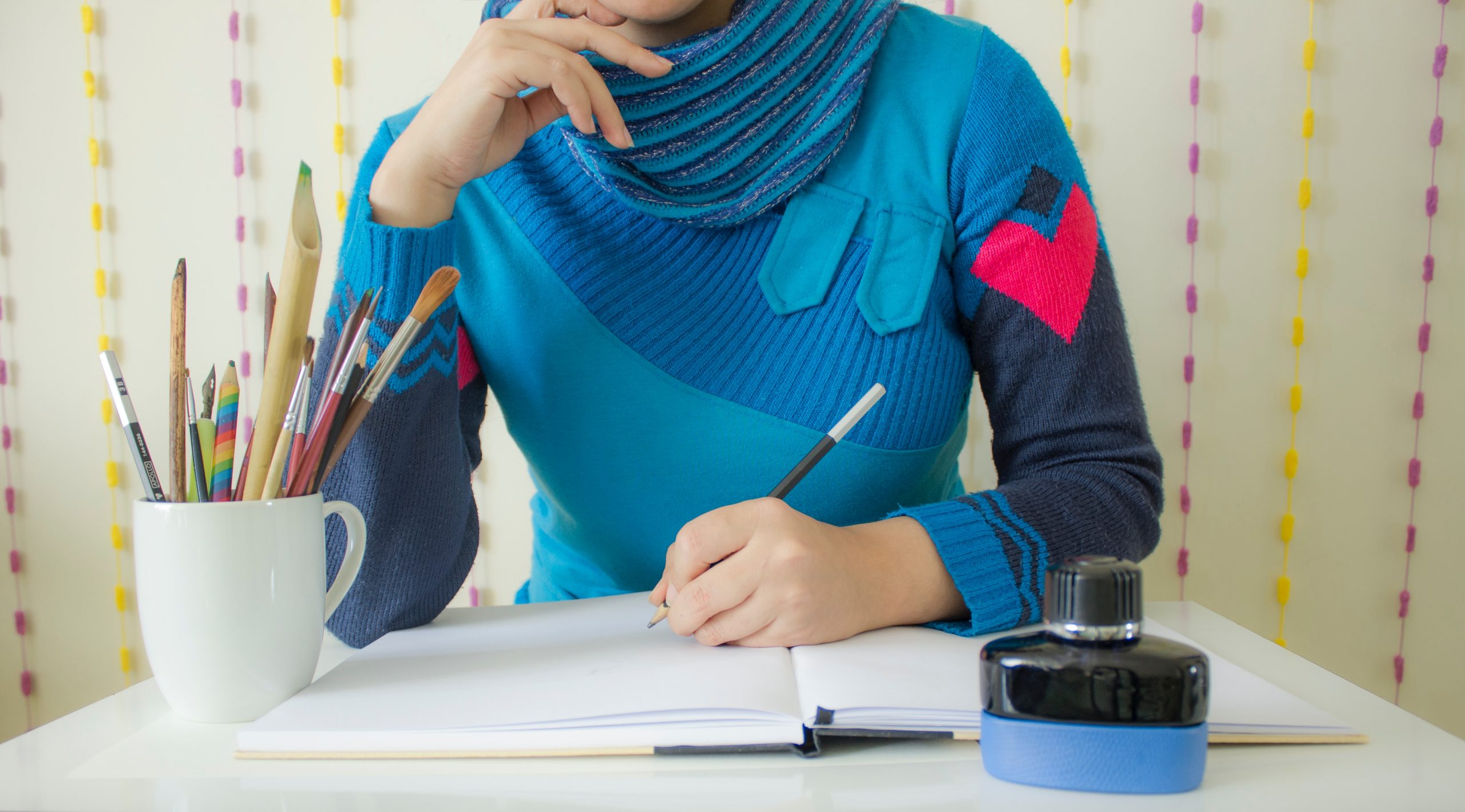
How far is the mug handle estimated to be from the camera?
546 millimetres

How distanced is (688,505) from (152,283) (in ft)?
3.34

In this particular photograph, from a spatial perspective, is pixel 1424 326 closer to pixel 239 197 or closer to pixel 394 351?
pixel 394 351

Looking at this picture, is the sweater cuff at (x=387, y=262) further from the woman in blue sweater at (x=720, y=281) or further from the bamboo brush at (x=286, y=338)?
the bamboo brush at (x=286, y=338)

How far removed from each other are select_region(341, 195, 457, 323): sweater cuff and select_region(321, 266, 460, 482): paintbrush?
0.15 metres

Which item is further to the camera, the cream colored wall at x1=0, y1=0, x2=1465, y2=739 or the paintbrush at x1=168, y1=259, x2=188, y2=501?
the cream colored wall at x1=0, y1=0, x2=1465, y2=739

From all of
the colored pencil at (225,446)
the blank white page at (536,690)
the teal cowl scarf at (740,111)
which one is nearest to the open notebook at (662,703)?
the blank white page at (536,690)

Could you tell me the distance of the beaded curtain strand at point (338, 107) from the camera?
136 centimetres

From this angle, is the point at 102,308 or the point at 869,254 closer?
the point at 869,254

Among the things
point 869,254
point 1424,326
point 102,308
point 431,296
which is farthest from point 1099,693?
point 102,308

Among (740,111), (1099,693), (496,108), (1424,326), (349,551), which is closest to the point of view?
(1099,693)

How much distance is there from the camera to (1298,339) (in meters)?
1.35

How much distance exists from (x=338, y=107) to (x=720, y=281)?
2.75 feet

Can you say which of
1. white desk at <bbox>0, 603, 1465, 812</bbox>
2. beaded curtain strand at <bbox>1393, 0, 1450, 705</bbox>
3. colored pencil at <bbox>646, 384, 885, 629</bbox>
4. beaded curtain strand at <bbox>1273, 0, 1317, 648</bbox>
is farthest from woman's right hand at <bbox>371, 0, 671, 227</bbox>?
beaded curtain strand at <bbox>1393, 0, 1450, 705</bbox>

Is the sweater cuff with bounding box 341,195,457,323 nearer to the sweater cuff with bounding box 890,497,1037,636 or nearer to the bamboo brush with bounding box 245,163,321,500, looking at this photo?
the bamboo brush with bounding box 245,163,321,500
